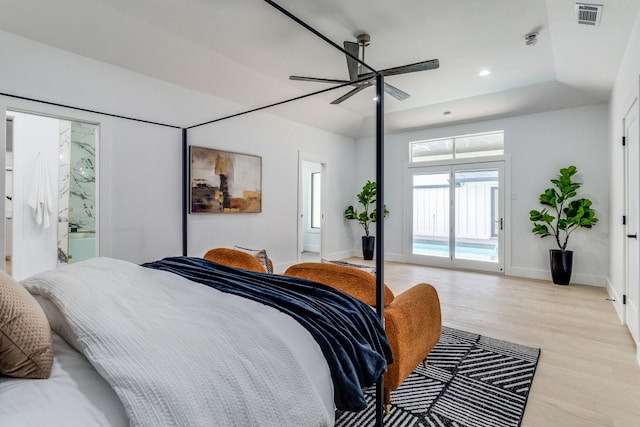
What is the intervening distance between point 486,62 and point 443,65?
1.68 ft

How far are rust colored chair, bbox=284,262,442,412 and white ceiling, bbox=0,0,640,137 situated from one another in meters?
2.34

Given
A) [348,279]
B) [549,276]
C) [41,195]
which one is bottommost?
[549,276]

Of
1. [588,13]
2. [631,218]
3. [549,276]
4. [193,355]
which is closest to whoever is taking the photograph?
[193,355]

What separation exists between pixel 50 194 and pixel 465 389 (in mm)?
3896

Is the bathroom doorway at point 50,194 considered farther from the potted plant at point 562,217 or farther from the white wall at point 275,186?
the potted plant at point 562,217

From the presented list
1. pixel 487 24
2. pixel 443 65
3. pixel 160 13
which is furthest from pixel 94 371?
pixel 443 65

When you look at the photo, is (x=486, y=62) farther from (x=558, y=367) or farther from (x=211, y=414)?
(x=211, y=414)

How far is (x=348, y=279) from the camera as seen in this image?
203 centimetres

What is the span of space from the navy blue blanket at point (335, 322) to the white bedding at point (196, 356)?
0.06 metres

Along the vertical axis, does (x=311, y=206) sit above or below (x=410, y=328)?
above

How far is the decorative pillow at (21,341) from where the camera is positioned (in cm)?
83

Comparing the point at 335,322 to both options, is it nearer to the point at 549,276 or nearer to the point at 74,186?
the point at 74,186

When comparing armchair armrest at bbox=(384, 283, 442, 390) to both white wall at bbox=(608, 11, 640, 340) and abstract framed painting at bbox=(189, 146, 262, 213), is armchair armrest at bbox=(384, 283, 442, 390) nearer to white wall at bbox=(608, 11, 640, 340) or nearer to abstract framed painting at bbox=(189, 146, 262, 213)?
white wall at bbox=(608, 11, 640, 340)

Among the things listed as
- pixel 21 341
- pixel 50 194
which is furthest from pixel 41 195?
pixel 21 341
